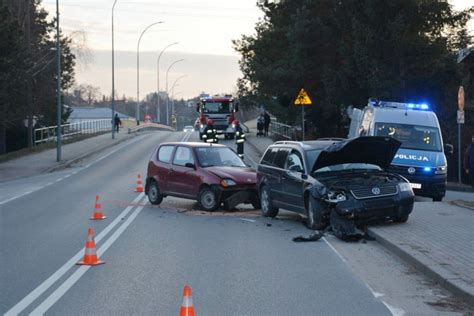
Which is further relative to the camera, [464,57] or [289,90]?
[464,57]

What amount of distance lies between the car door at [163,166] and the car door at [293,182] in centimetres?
395

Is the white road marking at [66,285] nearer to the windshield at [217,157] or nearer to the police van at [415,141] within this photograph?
the windshield at [217,157]

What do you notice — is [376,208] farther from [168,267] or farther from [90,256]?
[90,256]

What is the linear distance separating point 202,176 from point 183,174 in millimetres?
785

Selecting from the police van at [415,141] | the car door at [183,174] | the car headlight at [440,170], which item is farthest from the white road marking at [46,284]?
the car headlight at [440,170]

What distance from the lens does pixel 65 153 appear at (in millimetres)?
38750

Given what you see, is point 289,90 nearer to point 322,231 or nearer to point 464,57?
point 464,57

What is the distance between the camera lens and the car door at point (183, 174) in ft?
53.9

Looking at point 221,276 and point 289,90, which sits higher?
point 289,90

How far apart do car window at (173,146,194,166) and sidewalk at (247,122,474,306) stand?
554 centimetres

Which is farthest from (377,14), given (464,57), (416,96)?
(464,57)

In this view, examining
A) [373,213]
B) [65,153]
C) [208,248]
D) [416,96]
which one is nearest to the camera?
[208,248]

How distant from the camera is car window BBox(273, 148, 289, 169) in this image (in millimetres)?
14711

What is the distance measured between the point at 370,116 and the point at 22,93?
69.0ft
